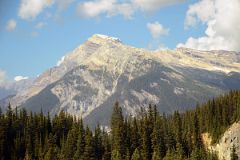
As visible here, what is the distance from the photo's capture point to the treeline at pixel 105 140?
16288cm

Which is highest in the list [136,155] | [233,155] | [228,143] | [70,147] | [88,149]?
[70,147]

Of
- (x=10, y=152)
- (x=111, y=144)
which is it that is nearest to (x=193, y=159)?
(x=111, y=144)

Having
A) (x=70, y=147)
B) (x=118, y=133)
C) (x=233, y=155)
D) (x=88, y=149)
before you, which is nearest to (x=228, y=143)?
(x=233, y=155)

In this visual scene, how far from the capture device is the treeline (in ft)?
534

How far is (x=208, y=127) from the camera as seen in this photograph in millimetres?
196125

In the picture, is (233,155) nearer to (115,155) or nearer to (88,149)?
(115,155)

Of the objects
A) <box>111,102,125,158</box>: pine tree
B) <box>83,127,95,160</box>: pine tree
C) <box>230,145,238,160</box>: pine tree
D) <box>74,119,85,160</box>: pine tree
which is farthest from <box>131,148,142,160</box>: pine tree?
<box>230,145,238,160</box>: pine tree

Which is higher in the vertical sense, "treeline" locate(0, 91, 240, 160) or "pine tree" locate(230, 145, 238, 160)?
"treeline" locate(0, 91, 240, 160)

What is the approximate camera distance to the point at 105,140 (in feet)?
586

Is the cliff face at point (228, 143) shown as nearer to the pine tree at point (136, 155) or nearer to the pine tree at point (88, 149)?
the pine tree at point (136, 155)

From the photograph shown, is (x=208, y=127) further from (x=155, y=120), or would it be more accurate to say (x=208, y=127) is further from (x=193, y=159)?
(x=193, y=159)

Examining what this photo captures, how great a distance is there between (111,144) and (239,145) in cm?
4697

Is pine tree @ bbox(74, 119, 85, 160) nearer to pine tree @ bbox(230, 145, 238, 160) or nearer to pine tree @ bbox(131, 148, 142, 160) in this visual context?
pine tree @ bbox(131, 148, 142, 160)

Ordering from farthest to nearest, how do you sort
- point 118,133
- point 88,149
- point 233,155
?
point 118,133 < point 88,149 < point 233,155
